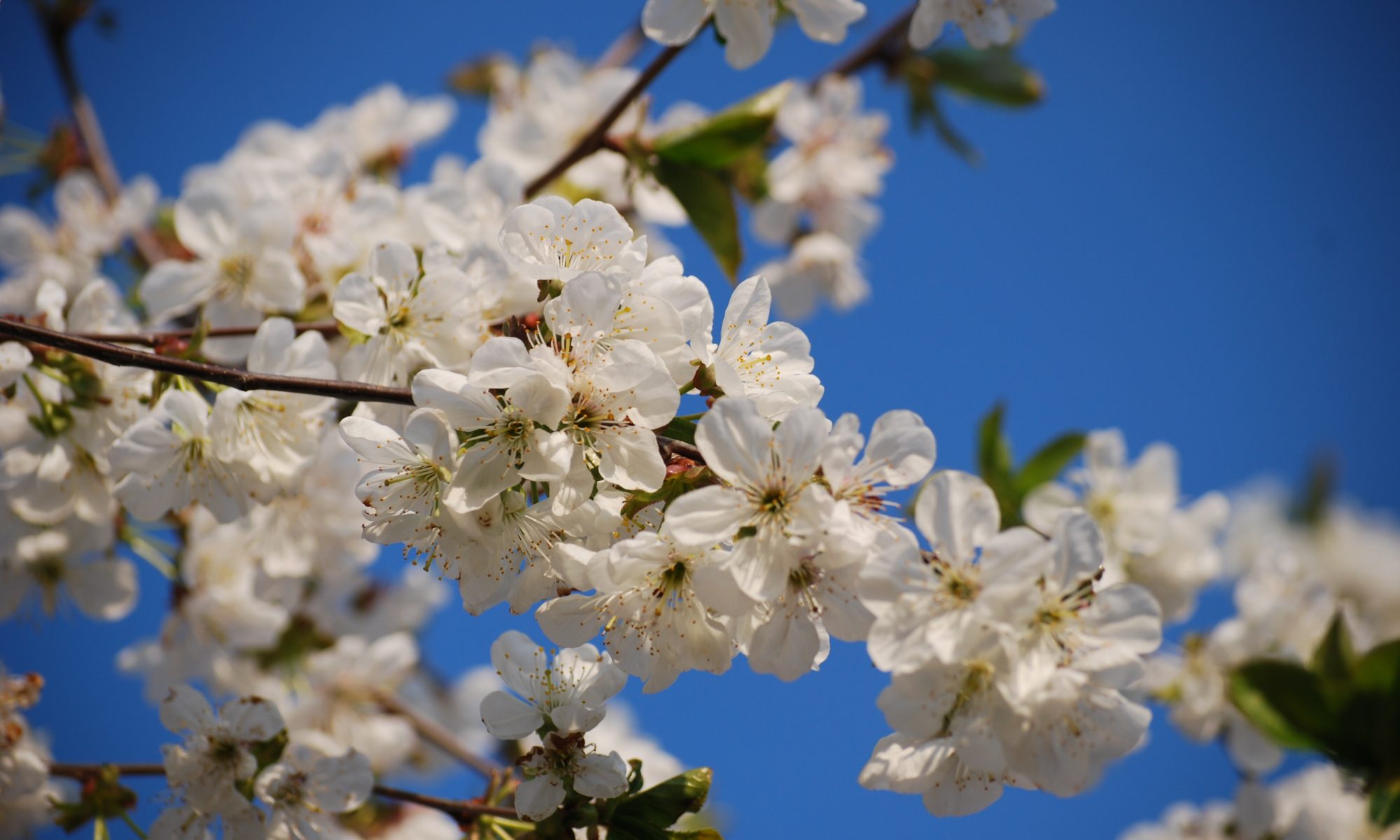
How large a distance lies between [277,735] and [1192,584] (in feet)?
7.49

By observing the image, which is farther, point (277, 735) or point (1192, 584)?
point (1192, 584)

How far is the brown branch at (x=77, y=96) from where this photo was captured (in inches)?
110

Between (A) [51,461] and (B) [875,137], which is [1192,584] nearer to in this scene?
(B) [875,137]

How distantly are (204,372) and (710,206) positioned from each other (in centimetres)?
119

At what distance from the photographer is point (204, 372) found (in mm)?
1214

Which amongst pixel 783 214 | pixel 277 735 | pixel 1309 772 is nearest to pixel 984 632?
pixel 277 735

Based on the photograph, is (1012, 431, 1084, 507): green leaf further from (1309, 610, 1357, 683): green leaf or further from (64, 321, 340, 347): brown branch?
(64, 321, 340, 347): brown branch

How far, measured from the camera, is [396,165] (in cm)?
293

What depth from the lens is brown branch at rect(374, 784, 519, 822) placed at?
5.03ft

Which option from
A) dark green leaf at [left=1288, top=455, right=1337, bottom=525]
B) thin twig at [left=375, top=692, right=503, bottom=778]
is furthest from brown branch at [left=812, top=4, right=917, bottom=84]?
dark green leaf at [left=1288, top=455, right=1337, bottom=525]

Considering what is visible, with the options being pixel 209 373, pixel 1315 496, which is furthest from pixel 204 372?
pixel 1315 496

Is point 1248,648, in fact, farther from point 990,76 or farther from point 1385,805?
point 990,76

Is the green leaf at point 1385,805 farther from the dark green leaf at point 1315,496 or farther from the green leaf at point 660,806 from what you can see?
the dark green leaf at point 1315,496

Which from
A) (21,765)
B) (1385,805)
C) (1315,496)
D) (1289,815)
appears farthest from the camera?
(1315,496)
